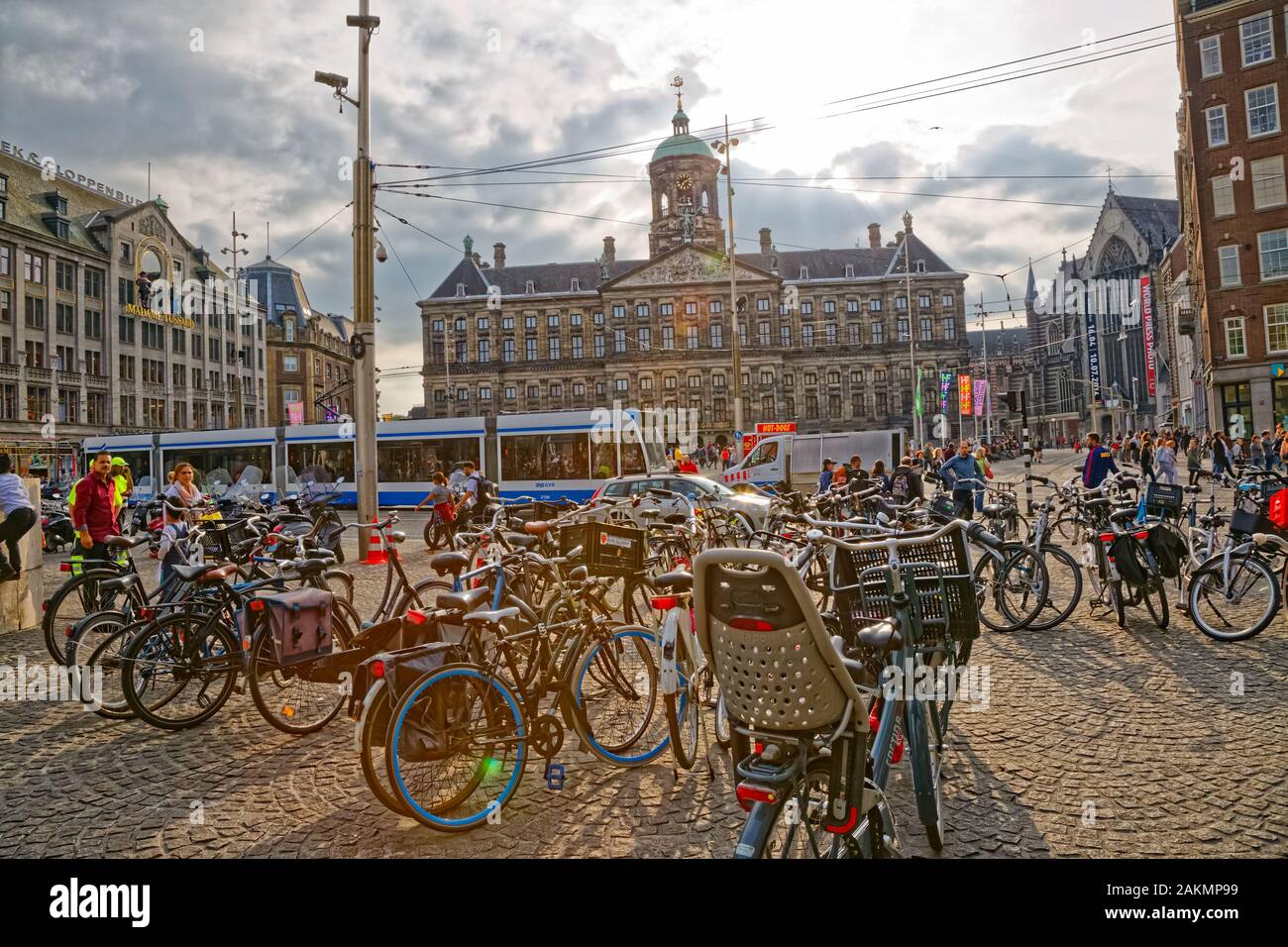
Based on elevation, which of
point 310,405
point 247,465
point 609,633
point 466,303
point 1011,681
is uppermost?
point 466,303

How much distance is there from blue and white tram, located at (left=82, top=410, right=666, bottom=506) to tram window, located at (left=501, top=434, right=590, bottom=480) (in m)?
0.03

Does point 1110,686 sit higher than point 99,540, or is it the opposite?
point 99,540

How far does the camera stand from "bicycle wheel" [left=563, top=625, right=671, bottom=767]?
4340 mm

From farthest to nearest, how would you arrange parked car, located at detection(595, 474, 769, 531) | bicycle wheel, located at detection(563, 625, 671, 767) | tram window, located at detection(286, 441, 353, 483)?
tram window, located at detection(286, 441, 353, 483) < parked car, located at detection(595, 474, 769, 531) < bicycle wheel, located at detection(563, 625, 671, 767)

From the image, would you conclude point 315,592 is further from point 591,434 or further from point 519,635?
point 591,434

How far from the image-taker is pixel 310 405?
71812mm

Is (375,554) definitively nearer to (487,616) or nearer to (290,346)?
(487,616)

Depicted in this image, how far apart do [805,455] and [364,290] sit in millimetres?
18716

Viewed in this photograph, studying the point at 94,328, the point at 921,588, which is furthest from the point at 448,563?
the point at 94,328

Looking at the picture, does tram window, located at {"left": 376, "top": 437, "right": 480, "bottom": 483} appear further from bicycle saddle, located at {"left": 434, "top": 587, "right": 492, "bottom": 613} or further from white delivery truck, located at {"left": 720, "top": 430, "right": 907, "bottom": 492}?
bicycle saddle, located at {"left": 434, "top": 587, "right": 492, "bottom": 613}

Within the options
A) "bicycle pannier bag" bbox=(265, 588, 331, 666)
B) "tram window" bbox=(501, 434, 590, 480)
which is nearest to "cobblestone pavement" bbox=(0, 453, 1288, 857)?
"bicycle pannier bag" bbox=(265, 588, 331, 666)

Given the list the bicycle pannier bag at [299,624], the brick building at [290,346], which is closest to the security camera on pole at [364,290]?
the bicycle pannier bag at [299,624]
